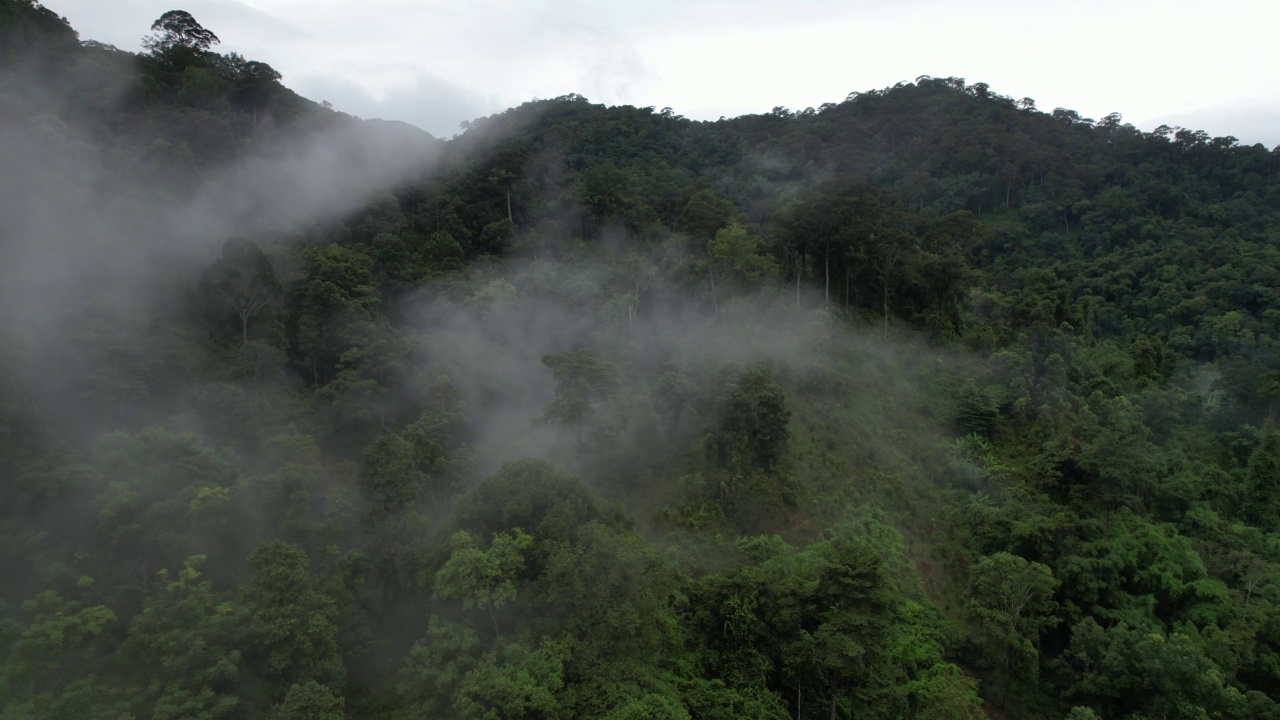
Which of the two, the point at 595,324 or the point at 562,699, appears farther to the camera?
the point at 595,324

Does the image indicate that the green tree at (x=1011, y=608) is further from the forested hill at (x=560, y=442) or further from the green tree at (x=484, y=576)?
the green tree at (x=484, y=576)

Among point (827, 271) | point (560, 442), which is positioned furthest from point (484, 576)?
point (827, 271)

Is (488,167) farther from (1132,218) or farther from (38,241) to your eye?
(1132,218)

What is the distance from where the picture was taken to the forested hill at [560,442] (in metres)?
13.2

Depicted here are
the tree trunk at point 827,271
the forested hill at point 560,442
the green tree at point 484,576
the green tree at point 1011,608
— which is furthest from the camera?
the tree trunk at point 827,271

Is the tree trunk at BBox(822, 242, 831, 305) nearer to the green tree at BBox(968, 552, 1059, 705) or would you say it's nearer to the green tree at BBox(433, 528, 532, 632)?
the green tree at BBox(968, 552, 1059, 705)

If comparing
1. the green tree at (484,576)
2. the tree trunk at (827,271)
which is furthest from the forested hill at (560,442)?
the tree trunk at (827,271)

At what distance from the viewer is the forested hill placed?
520 inches

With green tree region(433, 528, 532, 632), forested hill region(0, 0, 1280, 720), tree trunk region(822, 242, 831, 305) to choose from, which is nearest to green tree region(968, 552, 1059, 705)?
forested hill region(0, 0, 1280, 720)

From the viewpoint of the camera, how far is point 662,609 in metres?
14.5

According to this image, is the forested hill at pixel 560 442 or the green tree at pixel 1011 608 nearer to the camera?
the forested hill at pixel 560 442

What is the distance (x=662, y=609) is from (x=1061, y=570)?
38.7 feet

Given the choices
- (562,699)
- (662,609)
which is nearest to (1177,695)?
(662,609)

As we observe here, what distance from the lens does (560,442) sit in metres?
21.2
